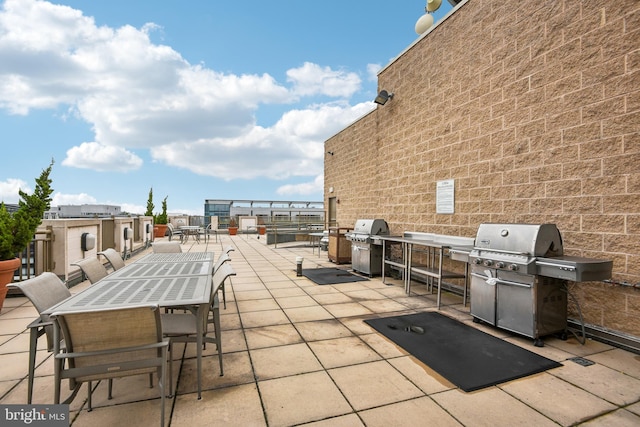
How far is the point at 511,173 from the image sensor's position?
3.71 meters

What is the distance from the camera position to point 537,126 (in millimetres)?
3402

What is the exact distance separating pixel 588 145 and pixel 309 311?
3.32 m

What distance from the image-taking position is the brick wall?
2.70 m

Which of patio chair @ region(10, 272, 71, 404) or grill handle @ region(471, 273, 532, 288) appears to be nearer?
patio chair @ region(10, 272, 71, 404)

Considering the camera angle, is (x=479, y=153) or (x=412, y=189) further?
(x=412, y=189)

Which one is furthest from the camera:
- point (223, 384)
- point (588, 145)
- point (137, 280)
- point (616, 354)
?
point (588, 145)

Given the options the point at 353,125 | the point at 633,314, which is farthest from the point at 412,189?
the point at 353,125

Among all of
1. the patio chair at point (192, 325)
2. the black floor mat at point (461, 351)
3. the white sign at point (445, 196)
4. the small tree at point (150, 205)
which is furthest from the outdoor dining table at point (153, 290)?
the small tree at point (150, 205)

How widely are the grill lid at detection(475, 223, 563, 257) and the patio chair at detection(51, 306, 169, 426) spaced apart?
119 inches

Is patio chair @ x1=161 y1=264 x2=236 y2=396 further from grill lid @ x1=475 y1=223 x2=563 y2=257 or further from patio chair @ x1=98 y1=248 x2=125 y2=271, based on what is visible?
grill lid @ x1=475 y1=223 x2=563 y2=257

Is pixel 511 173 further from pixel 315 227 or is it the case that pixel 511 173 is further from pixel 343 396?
pixel 315 227

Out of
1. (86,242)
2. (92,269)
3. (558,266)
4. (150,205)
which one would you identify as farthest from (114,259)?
(150,205)

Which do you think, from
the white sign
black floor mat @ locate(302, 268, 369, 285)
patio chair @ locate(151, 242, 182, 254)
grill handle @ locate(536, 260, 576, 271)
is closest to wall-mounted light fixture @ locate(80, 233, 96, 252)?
patio chair @ locate(151, 242, 182, 254)

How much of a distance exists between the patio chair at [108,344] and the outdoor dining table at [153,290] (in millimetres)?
76
